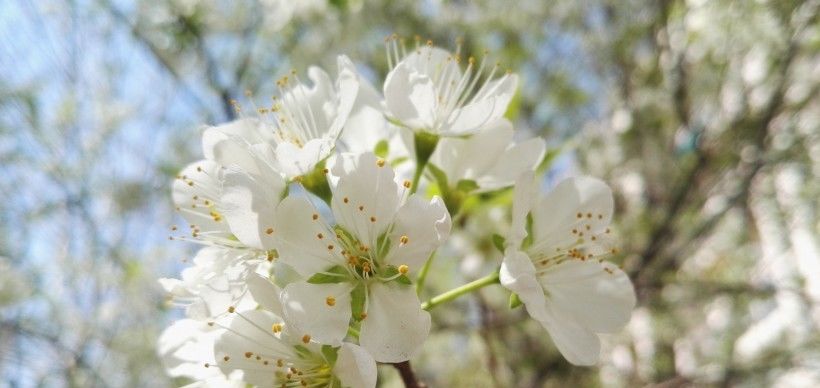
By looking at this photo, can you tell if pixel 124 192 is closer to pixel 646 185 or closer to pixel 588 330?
pixel 646 185

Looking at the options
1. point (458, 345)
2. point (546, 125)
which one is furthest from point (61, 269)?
point (546, 125)

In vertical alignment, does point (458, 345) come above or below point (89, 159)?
below

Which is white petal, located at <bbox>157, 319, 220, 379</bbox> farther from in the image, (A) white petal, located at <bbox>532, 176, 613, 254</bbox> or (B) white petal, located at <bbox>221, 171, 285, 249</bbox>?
(A) white petal, located at <bbox>532, 176, 613, 254</bbox>

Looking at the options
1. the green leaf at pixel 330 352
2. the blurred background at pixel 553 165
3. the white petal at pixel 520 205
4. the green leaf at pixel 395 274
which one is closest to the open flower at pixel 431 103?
Result: the white petal at pixel 520 205

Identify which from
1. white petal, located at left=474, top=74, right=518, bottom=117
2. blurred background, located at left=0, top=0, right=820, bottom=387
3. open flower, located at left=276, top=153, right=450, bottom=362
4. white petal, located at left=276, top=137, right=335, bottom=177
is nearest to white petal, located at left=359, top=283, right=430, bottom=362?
open flower, located at left=276, top=153, right=450, bottom=362

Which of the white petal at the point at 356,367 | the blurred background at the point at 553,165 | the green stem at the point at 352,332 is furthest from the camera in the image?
the blurred background at the point at 553,165

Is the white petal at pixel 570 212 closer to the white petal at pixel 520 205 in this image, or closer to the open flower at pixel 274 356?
the white petal at pixel 520 205

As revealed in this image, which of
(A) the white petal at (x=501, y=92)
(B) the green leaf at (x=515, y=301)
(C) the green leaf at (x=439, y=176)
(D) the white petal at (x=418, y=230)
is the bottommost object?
(B) the green leaf at (x=515, y=301)
